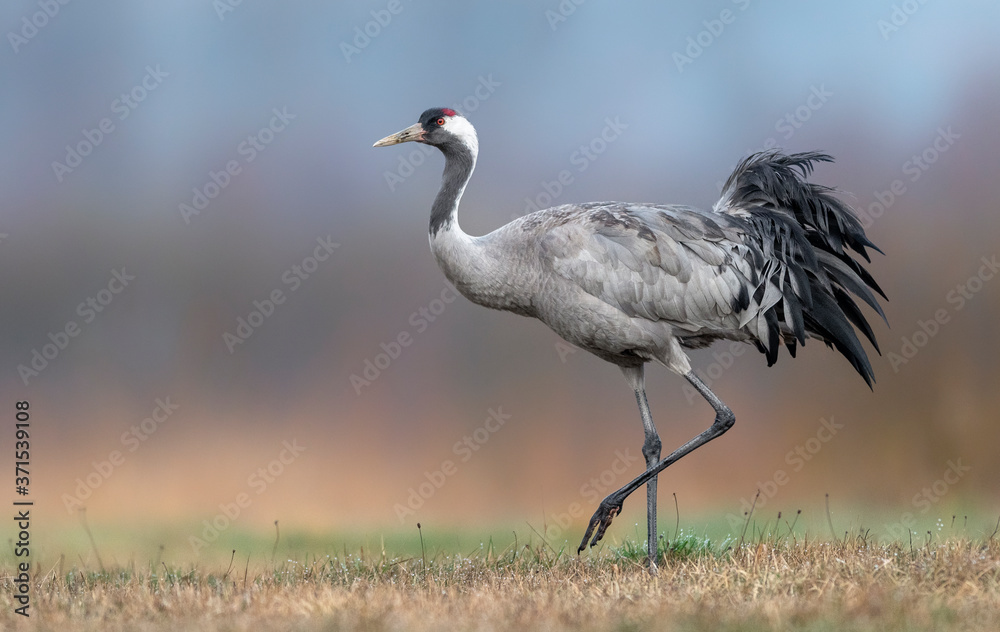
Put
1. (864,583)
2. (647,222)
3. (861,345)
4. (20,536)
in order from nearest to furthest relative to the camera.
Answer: (864,583), (20,536), (647,222), (861,345)

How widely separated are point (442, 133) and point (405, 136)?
304 mm

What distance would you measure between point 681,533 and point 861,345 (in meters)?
2.00

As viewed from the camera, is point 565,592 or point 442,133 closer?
point 565,592

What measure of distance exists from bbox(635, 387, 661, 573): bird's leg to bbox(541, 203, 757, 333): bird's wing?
30.1 inches

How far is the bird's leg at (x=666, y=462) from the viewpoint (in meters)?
6.86

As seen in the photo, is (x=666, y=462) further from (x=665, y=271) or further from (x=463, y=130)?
(x=463, y=130)

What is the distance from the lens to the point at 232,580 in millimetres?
6645

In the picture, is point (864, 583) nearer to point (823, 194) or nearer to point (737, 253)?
point (737, 253)

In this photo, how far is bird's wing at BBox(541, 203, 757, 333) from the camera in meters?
6.64

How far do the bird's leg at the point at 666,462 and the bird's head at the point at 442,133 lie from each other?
239cm

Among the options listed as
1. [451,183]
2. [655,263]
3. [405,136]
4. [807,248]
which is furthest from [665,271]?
[405,136]

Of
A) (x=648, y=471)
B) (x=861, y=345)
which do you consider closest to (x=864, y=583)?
(x=648, y=471)

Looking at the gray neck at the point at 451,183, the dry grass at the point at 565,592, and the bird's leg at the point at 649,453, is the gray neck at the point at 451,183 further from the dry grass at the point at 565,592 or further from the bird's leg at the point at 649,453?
the dry grass at the point at 565,592

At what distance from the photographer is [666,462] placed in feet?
23.0
